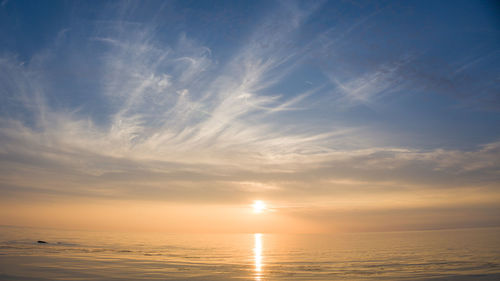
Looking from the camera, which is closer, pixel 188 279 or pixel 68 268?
pixel 188 279

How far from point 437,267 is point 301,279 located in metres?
16.2

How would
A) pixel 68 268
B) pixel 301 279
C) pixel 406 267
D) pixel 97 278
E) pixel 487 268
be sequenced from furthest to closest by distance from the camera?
1. pixel 406 267
2. pixel 487 268
3. pixel 68 268
4. pixel 301 279
5. pixel 97 278

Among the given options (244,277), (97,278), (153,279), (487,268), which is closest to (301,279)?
(244,277)

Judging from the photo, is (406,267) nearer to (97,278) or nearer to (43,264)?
(97,278)

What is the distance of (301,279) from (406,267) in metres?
14.0

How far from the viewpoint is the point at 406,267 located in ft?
103

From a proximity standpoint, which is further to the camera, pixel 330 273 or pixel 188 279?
pixel 330 273

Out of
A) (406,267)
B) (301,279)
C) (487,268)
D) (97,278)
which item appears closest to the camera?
(97,278)

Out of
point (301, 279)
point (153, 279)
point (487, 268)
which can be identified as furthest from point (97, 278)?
point (487, 268)

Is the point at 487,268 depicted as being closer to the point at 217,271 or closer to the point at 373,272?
the point at 373,272

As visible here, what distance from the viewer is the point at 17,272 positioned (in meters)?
23.4

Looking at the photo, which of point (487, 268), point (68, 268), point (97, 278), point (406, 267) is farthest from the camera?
point (406, 267)

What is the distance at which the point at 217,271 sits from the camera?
2830 centimetres

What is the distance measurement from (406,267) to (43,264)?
35985 mm
